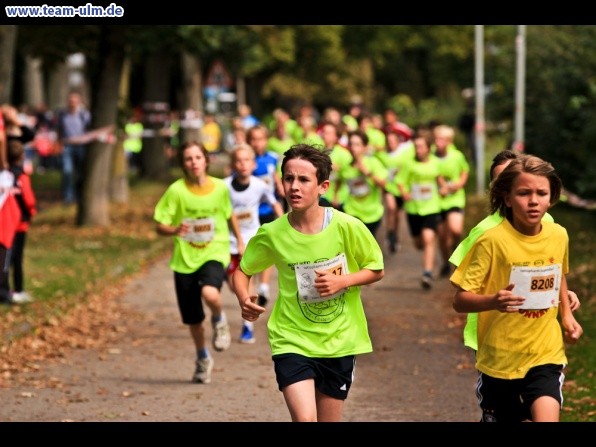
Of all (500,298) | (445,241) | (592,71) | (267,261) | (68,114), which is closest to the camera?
(500,298)

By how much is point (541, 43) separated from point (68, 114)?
30.2ft

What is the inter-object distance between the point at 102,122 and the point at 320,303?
17385mm

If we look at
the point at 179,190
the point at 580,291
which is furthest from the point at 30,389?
the point at 580,291

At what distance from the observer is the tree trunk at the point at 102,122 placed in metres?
23.8

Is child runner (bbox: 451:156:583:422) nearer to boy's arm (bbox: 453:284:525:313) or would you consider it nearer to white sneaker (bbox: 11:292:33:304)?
boy's arm (bbox: 453:284:525:313)

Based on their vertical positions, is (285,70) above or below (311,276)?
above

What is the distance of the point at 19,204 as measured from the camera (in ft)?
48.2

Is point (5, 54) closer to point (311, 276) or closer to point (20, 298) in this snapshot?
point (20, 298)

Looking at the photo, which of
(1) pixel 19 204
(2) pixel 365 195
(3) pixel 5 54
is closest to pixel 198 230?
(1) pixel 19 204

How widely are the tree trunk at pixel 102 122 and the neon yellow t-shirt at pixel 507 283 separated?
56.5ft

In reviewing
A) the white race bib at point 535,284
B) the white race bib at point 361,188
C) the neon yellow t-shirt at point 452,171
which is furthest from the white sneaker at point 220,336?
the neon yellow t-shirt at point 452,171

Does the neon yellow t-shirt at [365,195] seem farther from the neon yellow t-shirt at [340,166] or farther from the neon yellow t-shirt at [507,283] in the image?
the neon yellow t-shirt at [507,283]
